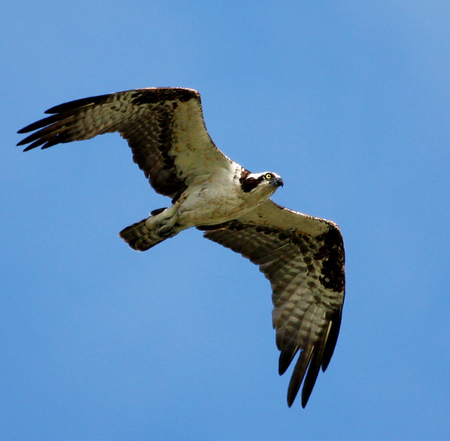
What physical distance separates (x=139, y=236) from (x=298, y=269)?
111 inches

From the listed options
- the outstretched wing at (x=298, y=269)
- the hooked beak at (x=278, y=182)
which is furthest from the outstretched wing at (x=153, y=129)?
the outstretched wing at (x=298, y=269)

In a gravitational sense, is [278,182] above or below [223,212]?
above

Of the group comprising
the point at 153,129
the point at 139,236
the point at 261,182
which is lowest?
the point at 139,236

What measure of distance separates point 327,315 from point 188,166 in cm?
334

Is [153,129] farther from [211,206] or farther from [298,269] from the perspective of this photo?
[298,269]

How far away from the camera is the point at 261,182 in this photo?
37.4 feet

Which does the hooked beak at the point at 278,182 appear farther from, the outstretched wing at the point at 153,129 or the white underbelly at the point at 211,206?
the outstretched wing at the point at 153,129

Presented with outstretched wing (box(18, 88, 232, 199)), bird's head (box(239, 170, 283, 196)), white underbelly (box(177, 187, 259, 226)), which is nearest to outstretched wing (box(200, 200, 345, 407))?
white underbelly (box(177, 187, 259, 226))

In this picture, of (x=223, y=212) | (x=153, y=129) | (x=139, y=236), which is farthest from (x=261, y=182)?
(x=139, y=236)

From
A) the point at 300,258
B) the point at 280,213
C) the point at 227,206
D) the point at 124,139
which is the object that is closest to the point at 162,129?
the point at 124,139

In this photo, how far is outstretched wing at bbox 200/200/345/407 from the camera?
12.7 m

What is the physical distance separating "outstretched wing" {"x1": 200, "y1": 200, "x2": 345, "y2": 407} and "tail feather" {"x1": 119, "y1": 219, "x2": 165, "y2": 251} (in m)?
1.14

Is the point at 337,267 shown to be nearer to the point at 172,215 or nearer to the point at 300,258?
the point at 300,258

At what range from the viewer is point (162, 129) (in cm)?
1163
